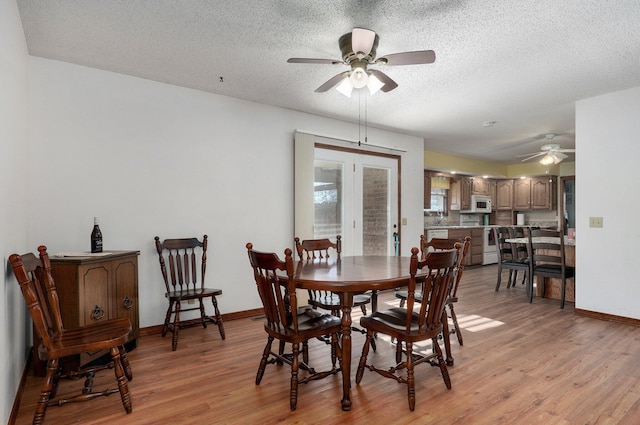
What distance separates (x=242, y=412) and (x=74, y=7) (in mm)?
2751

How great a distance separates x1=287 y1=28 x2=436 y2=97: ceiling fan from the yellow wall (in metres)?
4.77

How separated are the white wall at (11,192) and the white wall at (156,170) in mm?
335

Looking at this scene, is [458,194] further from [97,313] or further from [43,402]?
[43,402]

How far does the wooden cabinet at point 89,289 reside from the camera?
2490 mm

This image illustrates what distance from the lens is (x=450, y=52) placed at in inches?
113

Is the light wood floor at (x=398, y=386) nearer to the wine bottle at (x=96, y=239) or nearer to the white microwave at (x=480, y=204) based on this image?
the wine bottle at (x=96, y=239)

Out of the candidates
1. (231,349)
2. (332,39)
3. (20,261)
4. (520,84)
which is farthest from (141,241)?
(520,84)

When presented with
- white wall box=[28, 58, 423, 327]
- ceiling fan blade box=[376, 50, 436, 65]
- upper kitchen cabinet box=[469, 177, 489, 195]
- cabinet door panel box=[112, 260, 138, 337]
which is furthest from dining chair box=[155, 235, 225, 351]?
upper kitchen cabinet box=[469, 177, 489, 195]

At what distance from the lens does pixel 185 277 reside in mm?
3525

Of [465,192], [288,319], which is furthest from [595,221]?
[465,192]

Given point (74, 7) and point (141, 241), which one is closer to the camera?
point (74, 7)

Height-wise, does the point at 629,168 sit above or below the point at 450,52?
below

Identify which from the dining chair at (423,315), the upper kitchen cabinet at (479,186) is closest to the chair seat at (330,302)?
the dining chair at (423,315)

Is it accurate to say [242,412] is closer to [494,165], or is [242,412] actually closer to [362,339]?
[362,339]
